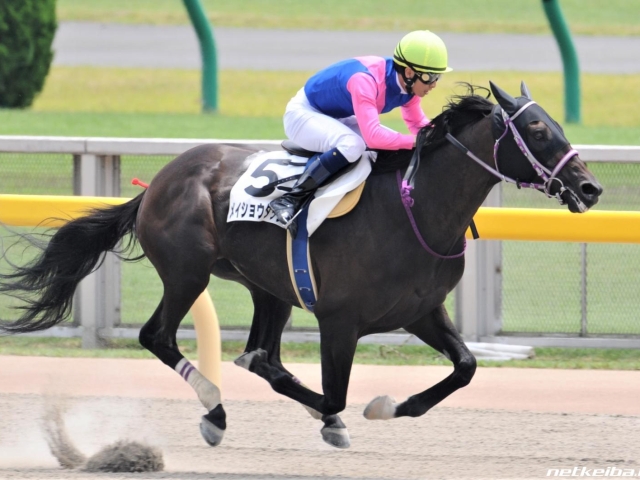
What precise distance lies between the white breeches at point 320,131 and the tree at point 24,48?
8410 millimetres

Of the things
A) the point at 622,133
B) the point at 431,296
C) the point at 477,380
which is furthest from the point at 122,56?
the point at 431,296

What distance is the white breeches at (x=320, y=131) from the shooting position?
18.2 ft

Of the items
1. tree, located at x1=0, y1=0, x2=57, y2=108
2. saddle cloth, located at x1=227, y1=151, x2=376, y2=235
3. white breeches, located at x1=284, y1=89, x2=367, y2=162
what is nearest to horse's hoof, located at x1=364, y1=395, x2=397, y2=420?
saddle cloth, located at x1=227, y1=151, x2=376, y2=235

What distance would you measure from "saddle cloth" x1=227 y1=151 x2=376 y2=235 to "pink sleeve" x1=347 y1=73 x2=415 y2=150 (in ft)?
0.60

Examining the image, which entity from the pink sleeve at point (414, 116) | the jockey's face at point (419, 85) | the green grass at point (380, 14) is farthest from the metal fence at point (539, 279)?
the green grass at point (380, 14)

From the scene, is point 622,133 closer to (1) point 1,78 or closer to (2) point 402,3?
(1) point 1,78

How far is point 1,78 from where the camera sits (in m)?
14.0

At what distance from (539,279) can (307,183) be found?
121 inches

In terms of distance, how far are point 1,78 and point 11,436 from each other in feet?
28.3

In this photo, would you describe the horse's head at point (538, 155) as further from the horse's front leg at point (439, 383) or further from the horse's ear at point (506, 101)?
the horse's front leg at point (439, 383)

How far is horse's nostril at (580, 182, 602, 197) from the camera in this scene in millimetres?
5012

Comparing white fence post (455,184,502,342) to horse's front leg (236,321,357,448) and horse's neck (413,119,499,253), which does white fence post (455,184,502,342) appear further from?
horse's neck (413,119,499,253)

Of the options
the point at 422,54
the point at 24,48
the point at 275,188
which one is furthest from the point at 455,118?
the point at 24,48

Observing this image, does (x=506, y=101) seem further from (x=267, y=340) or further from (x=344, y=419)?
(x=344, y=419)
